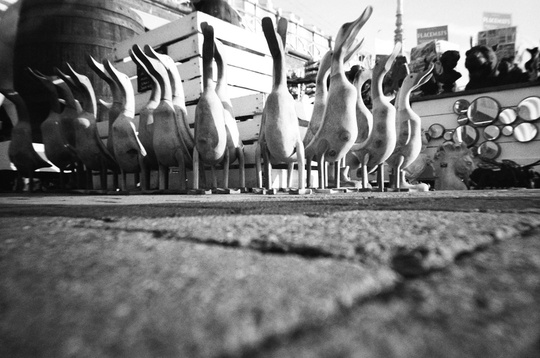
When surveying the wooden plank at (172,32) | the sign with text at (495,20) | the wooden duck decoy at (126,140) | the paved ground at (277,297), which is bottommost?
the paved ground at (277,297)

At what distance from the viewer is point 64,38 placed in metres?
3.44

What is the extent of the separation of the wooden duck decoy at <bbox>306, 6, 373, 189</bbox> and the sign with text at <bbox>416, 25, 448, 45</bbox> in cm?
426

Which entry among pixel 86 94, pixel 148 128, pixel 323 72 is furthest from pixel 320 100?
pixel 86 94

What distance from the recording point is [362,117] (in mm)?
1949

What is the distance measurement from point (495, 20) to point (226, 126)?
4.88 meters

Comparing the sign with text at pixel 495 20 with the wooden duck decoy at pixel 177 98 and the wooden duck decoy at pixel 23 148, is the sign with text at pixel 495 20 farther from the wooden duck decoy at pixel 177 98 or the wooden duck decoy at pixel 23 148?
the wooden duck decoy at pixel 23 148

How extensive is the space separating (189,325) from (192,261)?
10 cm

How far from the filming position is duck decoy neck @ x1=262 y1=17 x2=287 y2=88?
1476mm

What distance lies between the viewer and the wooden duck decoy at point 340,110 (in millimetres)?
1668

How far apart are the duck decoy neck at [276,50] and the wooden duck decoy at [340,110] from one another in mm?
278

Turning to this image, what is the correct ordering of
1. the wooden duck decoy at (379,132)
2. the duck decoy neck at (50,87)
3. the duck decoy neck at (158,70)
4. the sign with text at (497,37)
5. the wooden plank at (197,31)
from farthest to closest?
the sign with text at (497,37), the wooden plank at (197,31), the duck decoy neck at (50,87), the wooden duck decoy at (379,132), the duck decoy neck at (158,70)

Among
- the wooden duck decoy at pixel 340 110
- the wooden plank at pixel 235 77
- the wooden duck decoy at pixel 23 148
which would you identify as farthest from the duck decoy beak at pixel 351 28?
the wooden duck decoy at pixel 23 148

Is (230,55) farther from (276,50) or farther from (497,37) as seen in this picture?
(497,37)

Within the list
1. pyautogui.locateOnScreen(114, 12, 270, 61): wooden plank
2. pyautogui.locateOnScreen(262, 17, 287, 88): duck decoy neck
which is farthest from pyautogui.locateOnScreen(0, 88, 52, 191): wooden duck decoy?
pyautogui.locateOnScreen(262, 17, 287, 88): duck decoy neck
